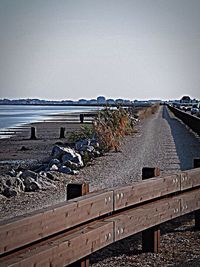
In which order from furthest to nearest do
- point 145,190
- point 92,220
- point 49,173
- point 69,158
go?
point 69,158
point 49,173
point 145,190
point 92,220

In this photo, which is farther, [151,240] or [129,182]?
[129,182]

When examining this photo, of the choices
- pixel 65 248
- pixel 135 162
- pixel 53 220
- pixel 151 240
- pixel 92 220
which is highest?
pixel 53 220

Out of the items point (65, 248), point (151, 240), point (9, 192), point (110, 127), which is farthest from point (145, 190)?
point (110, 127)

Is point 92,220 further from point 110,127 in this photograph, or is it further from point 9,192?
point 110,127

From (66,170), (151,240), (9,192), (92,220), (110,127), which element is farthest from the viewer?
(110,127)

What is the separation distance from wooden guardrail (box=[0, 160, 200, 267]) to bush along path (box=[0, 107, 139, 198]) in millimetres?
5521

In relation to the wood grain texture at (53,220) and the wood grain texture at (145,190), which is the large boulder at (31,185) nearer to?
the wood grain texture at (145,190)

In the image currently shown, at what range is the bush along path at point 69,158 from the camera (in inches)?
517

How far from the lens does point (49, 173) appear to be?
15273 millimetres

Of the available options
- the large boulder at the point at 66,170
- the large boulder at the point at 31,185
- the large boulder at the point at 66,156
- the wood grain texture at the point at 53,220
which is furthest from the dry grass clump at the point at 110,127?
the wood grain texture at the point at 53,220

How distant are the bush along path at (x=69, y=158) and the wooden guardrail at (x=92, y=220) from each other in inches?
217

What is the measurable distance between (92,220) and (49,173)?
29.9 feet

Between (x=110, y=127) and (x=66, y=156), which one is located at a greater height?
(x=110, y=127)

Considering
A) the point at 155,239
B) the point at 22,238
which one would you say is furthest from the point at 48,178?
the point at 22,238
